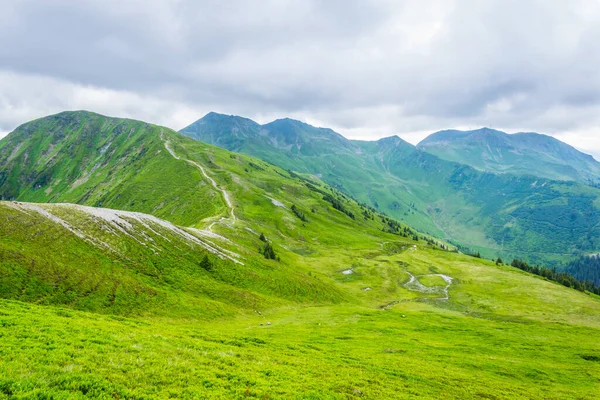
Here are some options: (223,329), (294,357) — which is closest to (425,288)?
(223,329)

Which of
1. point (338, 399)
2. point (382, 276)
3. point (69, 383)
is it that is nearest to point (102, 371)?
point (69, 383)

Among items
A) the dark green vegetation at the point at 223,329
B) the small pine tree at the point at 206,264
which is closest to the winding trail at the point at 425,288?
the dark green vegetation at the point at 223,329

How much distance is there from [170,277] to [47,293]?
23.5 metres

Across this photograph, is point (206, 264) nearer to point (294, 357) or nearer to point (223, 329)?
point (223, 329)

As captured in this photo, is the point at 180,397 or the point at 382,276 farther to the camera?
the point at 382,276

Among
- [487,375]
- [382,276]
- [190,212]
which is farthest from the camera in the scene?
[190,212]

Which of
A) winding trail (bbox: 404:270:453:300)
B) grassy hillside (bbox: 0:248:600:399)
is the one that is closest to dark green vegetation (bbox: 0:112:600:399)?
grassy hillside (bbox: 0:248:600:399)

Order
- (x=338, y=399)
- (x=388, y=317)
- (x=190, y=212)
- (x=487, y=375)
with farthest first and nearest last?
(x=190, y=212), (x=388, y=317), (x=487, y=375), (x=338, y=399)

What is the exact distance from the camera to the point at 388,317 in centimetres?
7112

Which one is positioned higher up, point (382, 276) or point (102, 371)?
point (102, 371)

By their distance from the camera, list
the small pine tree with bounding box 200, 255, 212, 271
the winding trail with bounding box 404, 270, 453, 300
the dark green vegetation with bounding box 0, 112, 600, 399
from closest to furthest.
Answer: the dark green vegetation with bounding box 0, 112, 600, 399 < the small pine tree with bounding box 200, 255, 212, 271 < the winding trail with bounding box 404, 270, 453, 300

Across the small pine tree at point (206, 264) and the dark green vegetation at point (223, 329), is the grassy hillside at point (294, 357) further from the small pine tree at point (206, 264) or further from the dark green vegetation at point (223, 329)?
the small pine tree at point (206, 264)

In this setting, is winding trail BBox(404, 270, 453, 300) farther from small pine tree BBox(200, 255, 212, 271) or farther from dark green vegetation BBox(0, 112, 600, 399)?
small pine tree BBox(200, 255, 212, 271)

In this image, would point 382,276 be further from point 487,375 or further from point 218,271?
point 487,375
